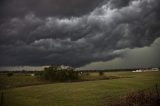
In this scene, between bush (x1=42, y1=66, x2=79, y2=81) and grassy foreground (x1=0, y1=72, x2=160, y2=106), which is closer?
grassy foreground (x1=0, y1=72, x2=160, y2=106)

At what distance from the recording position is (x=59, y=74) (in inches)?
4023

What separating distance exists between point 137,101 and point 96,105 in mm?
9114

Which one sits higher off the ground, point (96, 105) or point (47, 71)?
point (47, 71)

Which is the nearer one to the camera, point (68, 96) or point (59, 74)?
point (68, 96)

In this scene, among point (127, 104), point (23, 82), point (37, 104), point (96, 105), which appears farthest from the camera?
point (23, 82)

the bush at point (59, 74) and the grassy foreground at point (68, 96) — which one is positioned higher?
the bush at point (59, 74)

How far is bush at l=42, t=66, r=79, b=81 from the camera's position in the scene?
101938 mm

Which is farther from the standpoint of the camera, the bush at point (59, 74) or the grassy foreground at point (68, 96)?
the bush at point (59, 74)

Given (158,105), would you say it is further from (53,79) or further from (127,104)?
(53,79)

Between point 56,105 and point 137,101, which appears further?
point 56,105

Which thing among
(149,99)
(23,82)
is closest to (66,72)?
(23,82)

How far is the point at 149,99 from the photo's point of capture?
84.7 ft

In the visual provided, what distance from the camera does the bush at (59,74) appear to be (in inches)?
4013

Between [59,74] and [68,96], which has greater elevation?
[59,74]
